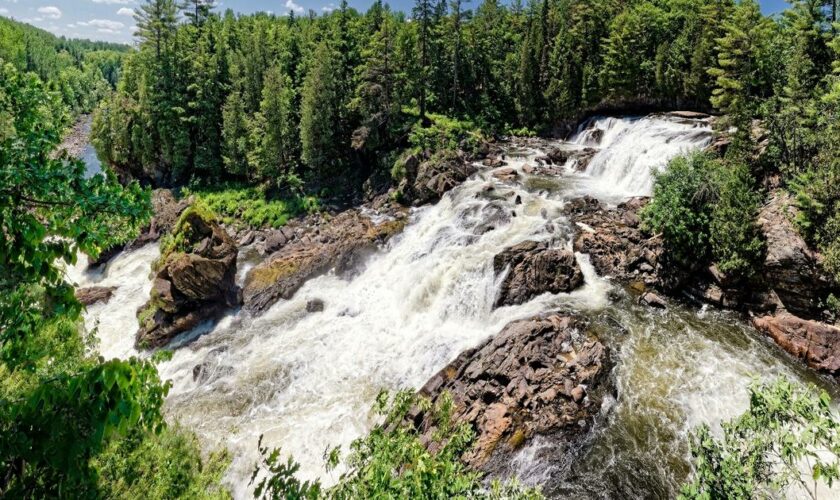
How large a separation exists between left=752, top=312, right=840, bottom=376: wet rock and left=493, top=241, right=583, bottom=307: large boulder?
803cm

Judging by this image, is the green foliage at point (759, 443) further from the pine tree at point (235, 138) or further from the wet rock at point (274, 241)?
the pine tree at point (235, 138)

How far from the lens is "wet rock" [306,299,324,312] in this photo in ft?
80.8

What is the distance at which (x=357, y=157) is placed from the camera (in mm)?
45000

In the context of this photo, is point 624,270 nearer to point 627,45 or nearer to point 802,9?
point 802,9

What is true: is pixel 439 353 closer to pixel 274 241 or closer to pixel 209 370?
pixel 209 370

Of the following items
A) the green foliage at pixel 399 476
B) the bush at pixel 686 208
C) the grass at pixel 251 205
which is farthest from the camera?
the grass at pixel 251 205

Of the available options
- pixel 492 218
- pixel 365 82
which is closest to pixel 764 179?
pixel 492 218

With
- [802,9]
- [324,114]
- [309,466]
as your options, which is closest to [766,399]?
[309,466]

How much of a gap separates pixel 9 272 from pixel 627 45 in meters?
58.9

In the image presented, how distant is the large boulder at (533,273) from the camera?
814 inches

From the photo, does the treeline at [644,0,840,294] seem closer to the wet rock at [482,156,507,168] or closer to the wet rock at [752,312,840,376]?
the wet rock at [752,312,840,376]

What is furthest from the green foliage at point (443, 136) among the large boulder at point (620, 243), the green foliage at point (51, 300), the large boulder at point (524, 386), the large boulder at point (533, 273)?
the green foliage at point (51, 300)

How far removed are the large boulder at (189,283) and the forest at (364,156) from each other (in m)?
5.13

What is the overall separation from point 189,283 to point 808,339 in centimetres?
2991
